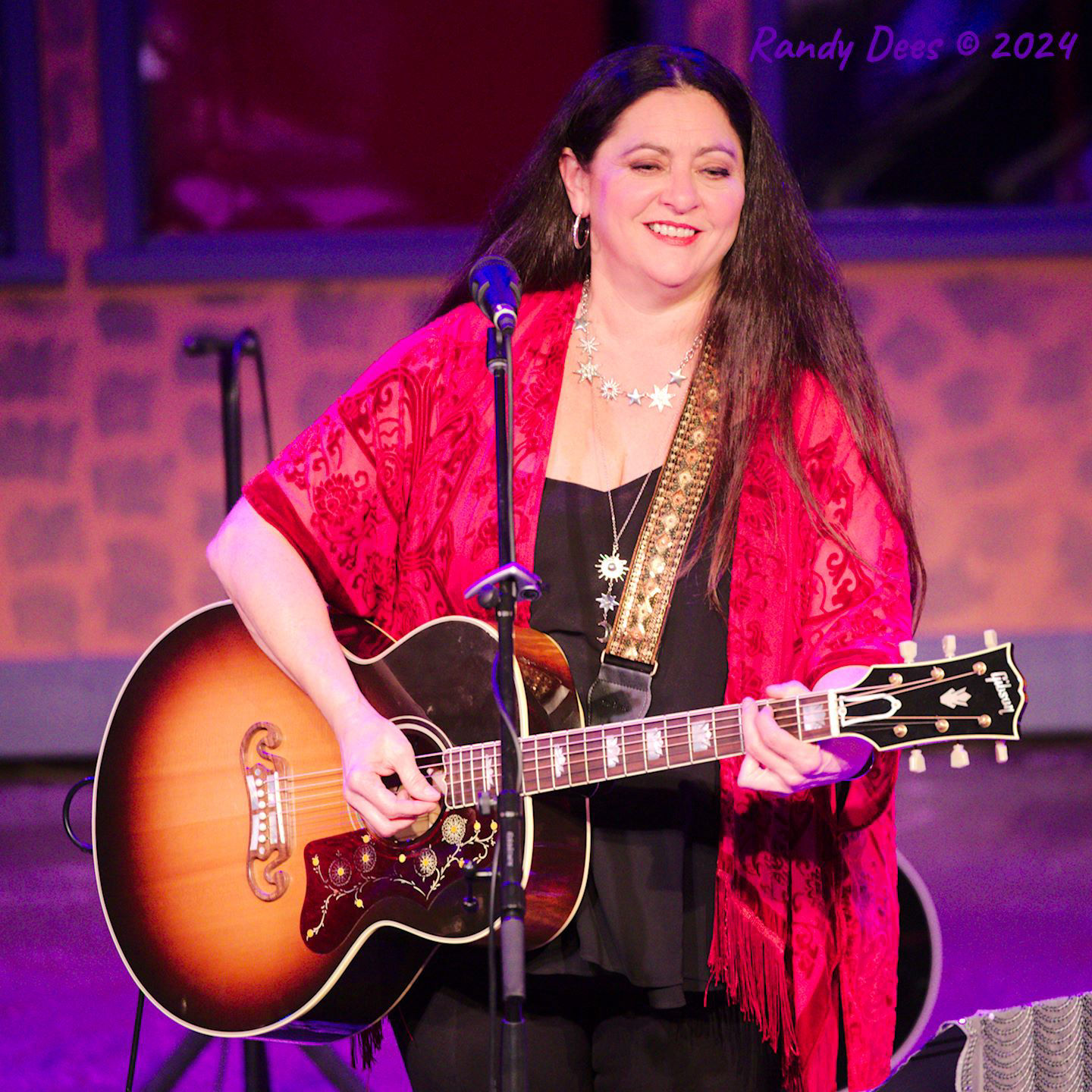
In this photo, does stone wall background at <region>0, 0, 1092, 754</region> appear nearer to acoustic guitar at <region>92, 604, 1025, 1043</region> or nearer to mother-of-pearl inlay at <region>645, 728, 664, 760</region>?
acoustic guitar at <region>92, 604, 1025, 1043</region>

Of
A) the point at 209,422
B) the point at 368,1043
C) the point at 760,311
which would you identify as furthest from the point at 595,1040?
the point at 209,422

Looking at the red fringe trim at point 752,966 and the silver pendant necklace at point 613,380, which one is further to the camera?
the silver pendant necklace at point 613,380

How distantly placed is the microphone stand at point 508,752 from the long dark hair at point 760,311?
45 centimetres

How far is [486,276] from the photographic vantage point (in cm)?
185

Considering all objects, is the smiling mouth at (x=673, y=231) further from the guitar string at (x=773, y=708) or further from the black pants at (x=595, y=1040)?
the black pants at (x=595, y=1040)

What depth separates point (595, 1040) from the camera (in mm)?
2064

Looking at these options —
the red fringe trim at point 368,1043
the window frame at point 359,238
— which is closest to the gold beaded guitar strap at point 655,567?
the red fringe trim at point 368,1043

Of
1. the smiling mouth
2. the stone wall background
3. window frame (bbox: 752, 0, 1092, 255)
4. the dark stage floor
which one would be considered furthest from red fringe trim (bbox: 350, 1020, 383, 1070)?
window frame (bbox: 752, 0, 1092, 255)

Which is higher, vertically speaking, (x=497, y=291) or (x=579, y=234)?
(x=579, y=234)

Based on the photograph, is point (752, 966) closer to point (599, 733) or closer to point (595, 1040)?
point (595, 1040)

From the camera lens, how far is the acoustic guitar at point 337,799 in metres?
1.84

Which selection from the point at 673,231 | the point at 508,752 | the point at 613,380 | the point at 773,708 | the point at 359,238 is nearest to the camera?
the point at 508,752

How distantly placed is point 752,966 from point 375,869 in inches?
23.0

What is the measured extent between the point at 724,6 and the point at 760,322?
408cm
